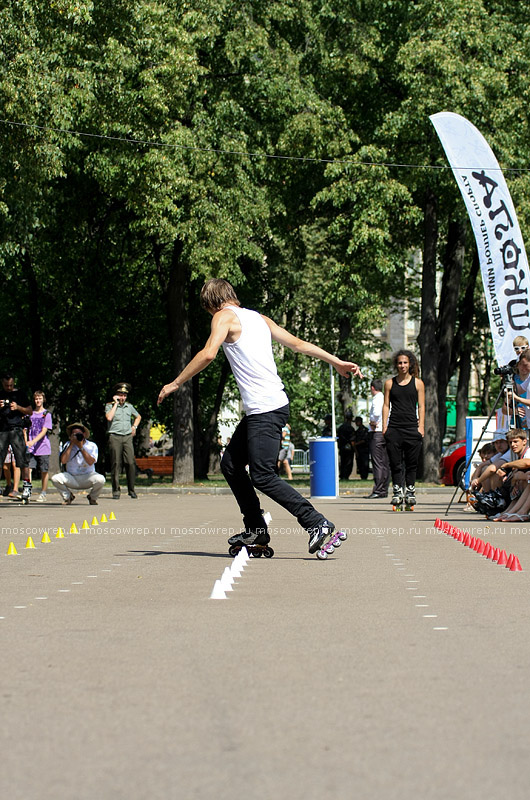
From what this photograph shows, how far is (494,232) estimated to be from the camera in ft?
68.9

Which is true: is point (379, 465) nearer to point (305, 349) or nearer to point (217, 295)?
point (305, 349)

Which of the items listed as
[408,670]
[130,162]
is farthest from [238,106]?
[408,670]

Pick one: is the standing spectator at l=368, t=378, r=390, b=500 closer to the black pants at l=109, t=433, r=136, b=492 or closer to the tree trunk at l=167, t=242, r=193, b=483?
the black pants at l=109, t=433, r=136, b=492

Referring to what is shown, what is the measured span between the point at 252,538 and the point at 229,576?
5.91 ft

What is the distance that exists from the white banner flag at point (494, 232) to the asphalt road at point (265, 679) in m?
10.7

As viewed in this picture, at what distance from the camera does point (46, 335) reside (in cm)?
3672

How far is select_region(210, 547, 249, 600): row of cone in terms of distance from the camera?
292 inches

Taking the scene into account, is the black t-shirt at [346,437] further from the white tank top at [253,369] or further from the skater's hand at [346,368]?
the white tank top at [253,369]

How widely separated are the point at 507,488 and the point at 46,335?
2363 cm

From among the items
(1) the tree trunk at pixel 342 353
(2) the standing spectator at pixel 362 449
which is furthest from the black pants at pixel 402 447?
(1) the tree trunk at pixel 342 353

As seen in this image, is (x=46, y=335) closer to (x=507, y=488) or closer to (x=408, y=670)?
(x=507, y=488)

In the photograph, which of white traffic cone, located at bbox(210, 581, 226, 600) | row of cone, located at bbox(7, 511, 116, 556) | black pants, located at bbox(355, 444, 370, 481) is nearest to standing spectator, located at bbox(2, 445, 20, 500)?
row of cone, located at bbox(7, 511, 116, 556)

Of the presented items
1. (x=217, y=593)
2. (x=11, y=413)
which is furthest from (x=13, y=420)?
(x=217, y=593)

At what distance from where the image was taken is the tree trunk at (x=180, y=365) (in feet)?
94.3
